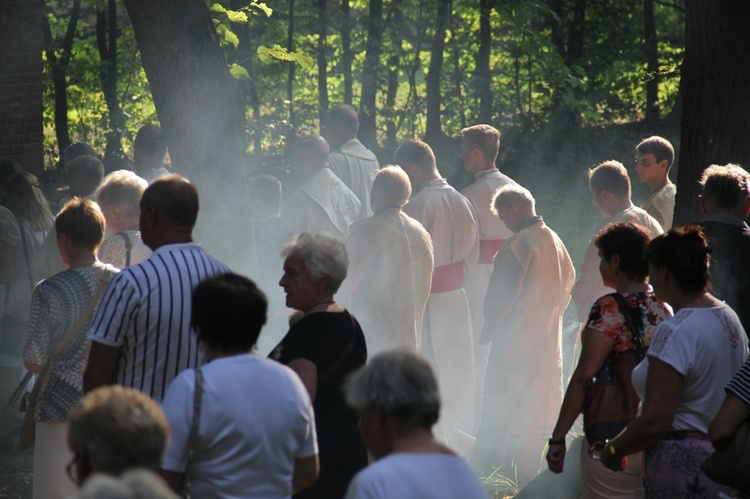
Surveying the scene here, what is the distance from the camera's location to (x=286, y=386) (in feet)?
11.0

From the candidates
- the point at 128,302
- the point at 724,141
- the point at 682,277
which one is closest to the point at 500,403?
the point at 724,141

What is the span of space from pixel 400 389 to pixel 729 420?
142 centimetres

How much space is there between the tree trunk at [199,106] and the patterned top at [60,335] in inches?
52.8

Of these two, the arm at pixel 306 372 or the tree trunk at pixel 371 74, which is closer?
the arm at pixel 306 372

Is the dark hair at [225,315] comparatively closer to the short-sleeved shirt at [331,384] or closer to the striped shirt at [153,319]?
the striped shirt at [153,319]

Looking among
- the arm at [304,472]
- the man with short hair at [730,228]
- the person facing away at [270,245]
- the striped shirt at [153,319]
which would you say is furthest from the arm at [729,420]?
the person facing away at [270,245]

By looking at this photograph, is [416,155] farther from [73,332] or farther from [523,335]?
[73,332]

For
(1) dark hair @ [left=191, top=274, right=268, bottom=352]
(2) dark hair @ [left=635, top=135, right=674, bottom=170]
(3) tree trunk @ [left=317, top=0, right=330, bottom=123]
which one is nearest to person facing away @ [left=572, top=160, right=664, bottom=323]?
(2) dark hair @ [left=635, top=135, right=674, bottom=170]

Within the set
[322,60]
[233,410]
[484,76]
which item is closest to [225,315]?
[233,410]

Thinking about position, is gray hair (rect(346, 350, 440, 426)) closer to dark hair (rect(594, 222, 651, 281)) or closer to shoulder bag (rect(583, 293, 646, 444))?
shoulder bag (rect(583, 293, 646, 444))

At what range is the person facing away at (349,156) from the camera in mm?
9195

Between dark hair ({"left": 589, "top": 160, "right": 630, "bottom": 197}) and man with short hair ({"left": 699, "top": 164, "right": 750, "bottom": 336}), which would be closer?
man with short hair ({"left": 699, "top": 164, "right": 750, "bottom": 336})

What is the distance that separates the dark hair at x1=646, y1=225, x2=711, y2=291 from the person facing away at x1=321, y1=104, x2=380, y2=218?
16.9 feet

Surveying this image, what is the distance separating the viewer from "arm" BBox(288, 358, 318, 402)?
13.4 ft
